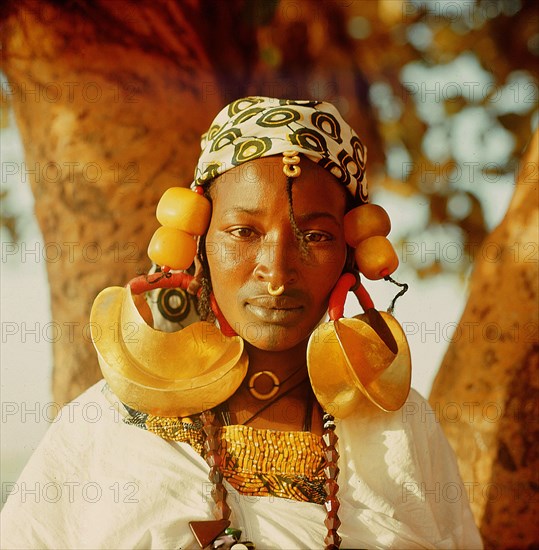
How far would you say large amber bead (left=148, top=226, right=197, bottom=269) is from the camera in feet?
5.45

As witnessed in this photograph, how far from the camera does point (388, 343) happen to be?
5.78 feet

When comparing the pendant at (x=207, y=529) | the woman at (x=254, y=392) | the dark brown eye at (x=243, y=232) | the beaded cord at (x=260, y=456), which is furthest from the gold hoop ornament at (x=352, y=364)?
the pendant at (x=207, y=529)

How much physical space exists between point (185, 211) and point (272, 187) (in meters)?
0.18

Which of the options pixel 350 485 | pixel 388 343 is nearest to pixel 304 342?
pixel 388 343

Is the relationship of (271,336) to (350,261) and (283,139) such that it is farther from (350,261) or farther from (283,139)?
(283,139)

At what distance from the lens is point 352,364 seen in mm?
1660

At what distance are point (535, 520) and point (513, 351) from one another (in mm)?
436

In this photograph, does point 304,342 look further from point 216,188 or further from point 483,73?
point 483,73

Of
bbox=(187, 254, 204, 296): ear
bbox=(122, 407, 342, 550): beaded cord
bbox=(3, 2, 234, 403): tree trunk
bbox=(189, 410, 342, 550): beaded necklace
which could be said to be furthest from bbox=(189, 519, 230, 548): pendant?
bbox=(3, 2, 234, 403): tree trunk

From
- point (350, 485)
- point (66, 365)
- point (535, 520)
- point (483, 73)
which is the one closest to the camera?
point (350, 485)

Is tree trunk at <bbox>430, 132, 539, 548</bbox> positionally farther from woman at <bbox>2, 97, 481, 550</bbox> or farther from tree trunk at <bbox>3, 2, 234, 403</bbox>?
tree trunk at <bbox>3, 2, 234, 403</bbox>

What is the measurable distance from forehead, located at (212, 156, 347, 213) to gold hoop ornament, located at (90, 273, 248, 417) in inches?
9.1

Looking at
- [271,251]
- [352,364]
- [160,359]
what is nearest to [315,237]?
[271,251]

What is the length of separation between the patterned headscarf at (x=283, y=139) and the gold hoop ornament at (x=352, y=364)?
0.23 meters
